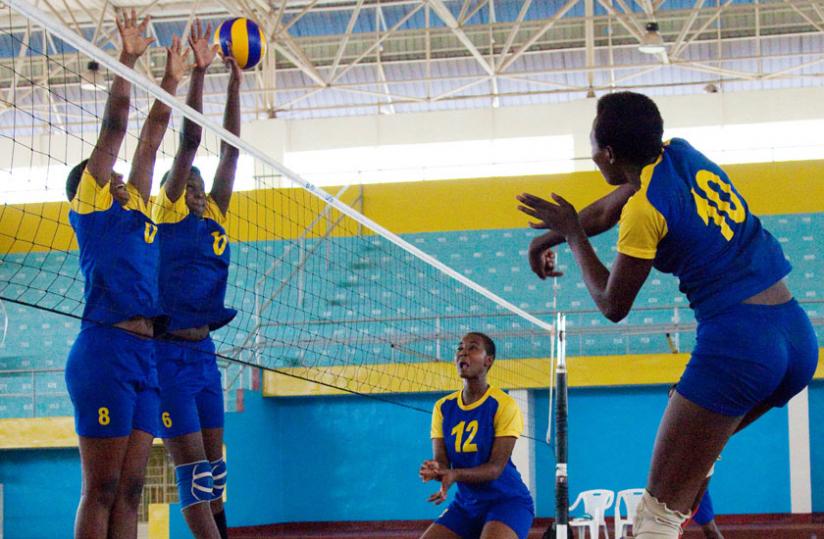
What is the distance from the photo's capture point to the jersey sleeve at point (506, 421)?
6.26 metres

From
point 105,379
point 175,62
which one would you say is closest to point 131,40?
point 175,62

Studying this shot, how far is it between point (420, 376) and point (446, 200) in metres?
4.43

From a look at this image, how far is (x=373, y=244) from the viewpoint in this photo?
17.2 meters

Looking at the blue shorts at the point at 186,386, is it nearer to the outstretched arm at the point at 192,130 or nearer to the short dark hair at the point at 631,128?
the outstretched arm at the point at 192,130

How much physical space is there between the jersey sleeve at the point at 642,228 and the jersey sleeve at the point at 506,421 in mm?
3168

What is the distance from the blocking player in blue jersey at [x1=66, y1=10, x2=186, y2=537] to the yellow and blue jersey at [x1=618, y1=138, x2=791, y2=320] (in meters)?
2.16

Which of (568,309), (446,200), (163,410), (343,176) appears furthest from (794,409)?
(163,410)

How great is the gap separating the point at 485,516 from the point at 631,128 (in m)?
3.31

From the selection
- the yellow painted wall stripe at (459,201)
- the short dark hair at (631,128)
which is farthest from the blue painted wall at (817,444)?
the short dark hair at (631,128)

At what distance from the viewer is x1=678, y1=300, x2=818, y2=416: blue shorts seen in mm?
3154

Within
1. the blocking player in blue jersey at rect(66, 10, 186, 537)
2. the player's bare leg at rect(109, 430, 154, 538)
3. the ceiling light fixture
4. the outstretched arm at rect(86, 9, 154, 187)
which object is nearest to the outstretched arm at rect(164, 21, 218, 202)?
the blocking player in blue jersey at rect(66, 10, 186, 537)

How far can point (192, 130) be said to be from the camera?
5012mm

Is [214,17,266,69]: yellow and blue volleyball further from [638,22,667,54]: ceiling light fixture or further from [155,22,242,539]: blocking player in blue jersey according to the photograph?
[638,22,667,54]: ceiling light fixture

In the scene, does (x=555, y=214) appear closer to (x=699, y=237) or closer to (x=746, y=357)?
(x=699, y=237)
